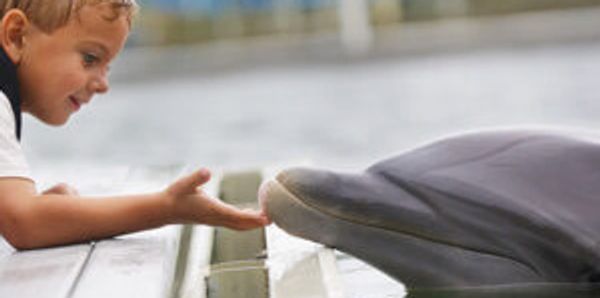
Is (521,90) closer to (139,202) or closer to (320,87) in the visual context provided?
(320,87)

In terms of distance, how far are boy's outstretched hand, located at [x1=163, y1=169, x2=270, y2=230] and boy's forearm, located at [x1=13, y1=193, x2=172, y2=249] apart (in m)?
0.02

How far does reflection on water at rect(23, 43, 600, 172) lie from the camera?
149 inches

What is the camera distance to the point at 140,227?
5.34 ft

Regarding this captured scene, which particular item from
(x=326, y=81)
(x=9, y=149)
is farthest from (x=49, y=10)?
(x=326, y=81)

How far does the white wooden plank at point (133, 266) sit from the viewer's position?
137cm

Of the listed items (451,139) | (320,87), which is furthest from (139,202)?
(320,87)

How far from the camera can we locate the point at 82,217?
1.61m

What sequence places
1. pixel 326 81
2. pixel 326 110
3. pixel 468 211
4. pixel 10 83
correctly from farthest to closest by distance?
1. pixel 326 81
2. pixel 326 110
3. pixel 10 83
4. pixel 468 211

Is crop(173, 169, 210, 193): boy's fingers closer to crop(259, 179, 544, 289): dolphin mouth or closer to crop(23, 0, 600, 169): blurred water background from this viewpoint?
crop(259, 179, 544, 289): dolphin mouth

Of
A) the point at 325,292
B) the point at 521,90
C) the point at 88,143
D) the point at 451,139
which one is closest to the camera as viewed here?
the point at 325,292

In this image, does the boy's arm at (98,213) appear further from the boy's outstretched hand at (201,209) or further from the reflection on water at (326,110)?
the reflection on water at (326,110)

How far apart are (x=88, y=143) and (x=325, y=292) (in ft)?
10.2

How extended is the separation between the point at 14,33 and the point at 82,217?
1.03ft

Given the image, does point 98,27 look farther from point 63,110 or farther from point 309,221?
point 309,221
